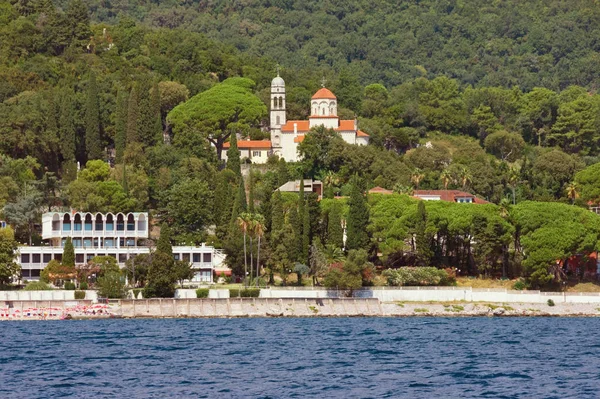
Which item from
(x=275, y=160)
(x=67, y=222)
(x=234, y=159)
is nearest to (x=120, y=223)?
(x=67, y=222)

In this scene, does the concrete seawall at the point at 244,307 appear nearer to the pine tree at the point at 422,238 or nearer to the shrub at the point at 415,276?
Answer: the shrub at the point at 415,276

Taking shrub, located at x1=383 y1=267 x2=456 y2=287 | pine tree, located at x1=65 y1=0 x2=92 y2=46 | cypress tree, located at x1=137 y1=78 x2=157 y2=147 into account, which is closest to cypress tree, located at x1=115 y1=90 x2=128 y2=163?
cypress tree, located at x1=137 y1=78 x2=157 y2=147

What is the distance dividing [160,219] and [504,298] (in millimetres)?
31423

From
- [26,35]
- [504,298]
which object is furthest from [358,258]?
[26,35]

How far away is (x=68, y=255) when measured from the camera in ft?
342

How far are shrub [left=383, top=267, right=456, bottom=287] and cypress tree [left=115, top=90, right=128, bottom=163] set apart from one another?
34.8 m

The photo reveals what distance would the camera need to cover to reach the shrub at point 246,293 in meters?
98.2

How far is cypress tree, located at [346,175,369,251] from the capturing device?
4181 inches

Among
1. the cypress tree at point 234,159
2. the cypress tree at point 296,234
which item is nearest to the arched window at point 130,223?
the cypress tree at point 296,234

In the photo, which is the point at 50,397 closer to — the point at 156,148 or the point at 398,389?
the point at 398,389

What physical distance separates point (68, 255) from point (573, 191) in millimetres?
45801

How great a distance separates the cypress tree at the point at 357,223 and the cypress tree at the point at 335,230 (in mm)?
699

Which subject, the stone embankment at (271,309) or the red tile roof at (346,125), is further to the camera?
the red tile roof at (346,125)

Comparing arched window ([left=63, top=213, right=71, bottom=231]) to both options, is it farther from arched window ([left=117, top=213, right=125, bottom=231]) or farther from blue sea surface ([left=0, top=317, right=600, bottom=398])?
blue sea surface ([left=0, top=317, right=600, bottom=398])
